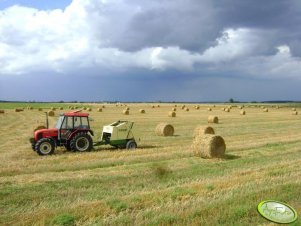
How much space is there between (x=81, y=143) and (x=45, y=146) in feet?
4.57

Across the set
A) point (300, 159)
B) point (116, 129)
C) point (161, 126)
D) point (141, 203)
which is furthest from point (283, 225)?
point (161, 126)

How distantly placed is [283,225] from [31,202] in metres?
5.03

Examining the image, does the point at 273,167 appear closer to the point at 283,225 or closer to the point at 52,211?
the point at 283,225

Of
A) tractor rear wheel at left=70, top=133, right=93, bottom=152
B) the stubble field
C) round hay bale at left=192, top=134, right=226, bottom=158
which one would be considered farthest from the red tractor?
round hay bale at left=192, top=134, right=226, bottom=158

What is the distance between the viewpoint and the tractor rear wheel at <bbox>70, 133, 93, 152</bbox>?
16.4 m

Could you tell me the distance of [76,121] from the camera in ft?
55.2

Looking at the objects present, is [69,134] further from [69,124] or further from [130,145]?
[130,145]

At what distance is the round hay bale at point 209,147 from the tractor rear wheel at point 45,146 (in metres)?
5.17

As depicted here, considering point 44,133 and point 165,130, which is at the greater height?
point 44,133

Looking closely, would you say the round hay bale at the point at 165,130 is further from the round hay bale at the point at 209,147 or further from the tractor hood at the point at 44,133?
the tractor hood at the point at 44,133

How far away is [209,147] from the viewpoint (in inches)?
588

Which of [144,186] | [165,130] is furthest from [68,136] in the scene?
[165,130]

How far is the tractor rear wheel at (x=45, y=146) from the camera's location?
620 inches

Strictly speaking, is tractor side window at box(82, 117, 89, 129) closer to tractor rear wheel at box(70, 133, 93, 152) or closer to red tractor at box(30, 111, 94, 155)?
red tractor at box(30, 111, 94, 155)
